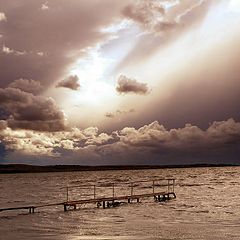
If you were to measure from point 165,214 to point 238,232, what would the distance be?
12.9 m

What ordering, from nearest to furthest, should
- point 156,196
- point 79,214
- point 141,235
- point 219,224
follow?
point 141,235 → point 219,224 → point 79,214 → point 156,196

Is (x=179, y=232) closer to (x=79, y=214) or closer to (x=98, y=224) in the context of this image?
(x=98, y=224)

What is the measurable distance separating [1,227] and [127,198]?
72.9 ft

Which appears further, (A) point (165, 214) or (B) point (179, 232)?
(A) point (165, 214)

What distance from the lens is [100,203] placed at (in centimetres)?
5112

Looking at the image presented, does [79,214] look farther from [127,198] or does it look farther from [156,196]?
[156,196]

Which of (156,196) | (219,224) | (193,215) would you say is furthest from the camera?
(156,196)

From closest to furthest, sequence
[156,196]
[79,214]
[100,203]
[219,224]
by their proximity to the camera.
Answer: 1. [219,224]
2. [79,214]
3. [100,203]
4. [156,196]

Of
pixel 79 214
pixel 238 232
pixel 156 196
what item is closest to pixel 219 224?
pixel 238 232

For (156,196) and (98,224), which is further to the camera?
(156,196)

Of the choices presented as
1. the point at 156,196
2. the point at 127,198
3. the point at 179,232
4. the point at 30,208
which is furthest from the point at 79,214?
the point at 156,196

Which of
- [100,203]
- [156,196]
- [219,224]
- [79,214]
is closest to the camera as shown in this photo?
[219,224]

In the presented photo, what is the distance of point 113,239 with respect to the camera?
82.1ft

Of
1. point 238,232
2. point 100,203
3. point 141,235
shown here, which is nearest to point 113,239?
point 141,235
